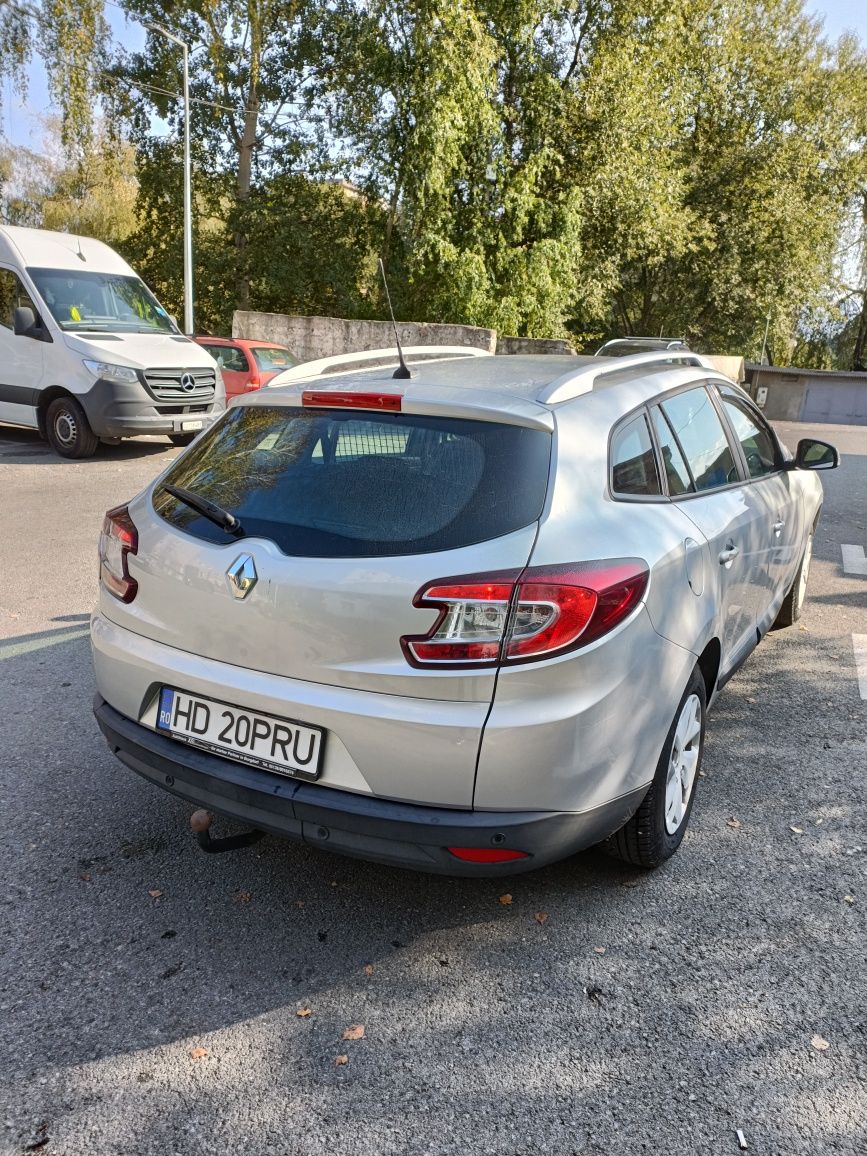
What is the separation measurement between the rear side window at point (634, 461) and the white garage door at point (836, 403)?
126 ft

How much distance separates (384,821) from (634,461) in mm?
1393

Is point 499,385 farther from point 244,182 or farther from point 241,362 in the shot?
point 244,182

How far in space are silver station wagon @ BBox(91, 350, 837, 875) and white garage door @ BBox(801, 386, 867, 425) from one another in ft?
127

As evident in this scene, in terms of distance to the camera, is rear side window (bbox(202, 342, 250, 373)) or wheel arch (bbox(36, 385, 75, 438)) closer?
wheel arch (bbox(36, 385, 75, 438))

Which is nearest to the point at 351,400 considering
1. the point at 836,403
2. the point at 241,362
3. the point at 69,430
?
the point at 69,430

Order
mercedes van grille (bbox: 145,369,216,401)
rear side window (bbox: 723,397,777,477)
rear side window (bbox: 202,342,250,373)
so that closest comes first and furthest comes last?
rear side window (bbox: 723,397,777,477)
mercedes van grille (bbox: 145,369,216,401)
rear side window (bbox: 202,342,250,373)

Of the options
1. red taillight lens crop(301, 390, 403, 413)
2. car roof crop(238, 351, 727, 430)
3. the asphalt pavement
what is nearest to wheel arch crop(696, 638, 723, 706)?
the asphalt pavement

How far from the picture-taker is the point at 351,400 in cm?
279

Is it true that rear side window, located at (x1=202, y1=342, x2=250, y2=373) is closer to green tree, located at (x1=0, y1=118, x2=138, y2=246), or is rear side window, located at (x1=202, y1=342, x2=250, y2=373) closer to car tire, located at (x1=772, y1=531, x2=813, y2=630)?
car tire, located at (x1=772, y1=531, x2=813, y2=630)

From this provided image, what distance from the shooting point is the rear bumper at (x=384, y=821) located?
92.6 inches

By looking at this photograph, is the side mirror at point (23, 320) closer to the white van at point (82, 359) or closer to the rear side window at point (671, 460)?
the white van at point (82, 359)

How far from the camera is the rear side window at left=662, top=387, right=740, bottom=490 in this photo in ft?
11.3

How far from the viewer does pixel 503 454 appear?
8.29ft

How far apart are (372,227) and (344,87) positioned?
414 centimetres
